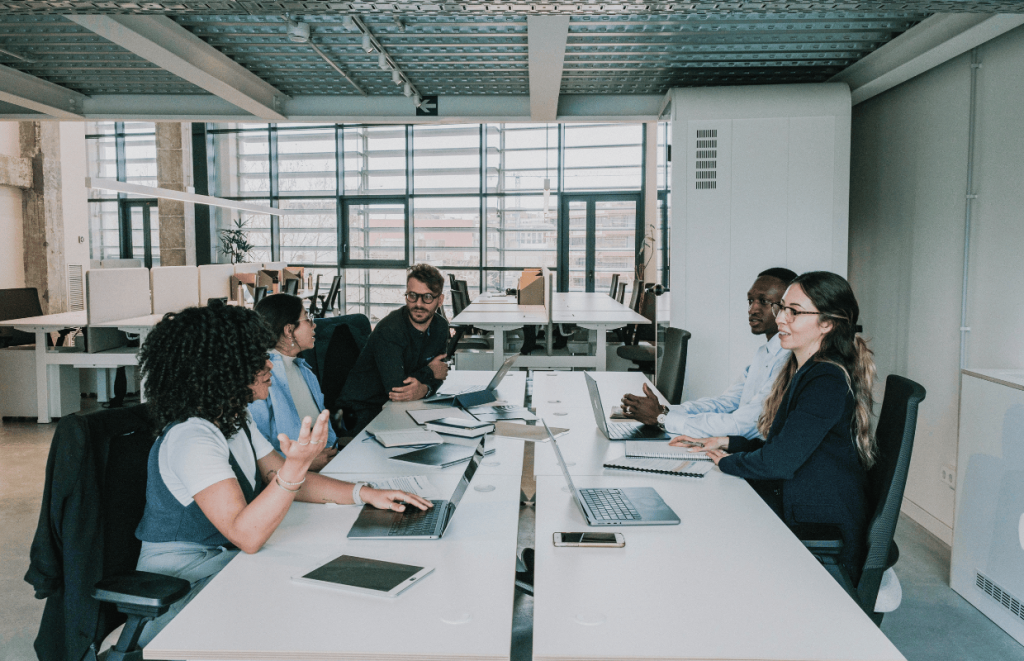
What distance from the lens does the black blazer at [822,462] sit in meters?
2.03

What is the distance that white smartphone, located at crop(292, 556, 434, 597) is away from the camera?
1.43 metres

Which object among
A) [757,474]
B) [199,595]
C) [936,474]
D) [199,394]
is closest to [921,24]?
[936,474]

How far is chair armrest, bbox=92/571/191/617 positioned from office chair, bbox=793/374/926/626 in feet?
4.85

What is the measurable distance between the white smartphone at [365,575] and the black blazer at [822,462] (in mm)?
1091

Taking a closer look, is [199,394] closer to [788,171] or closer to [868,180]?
[788,171]

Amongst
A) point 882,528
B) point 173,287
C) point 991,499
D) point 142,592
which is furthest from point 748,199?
point 173,287

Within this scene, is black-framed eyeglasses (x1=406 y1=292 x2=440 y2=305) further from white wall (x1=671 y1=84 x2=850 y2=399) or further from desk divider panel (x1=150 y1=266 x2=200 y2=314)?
desk divider panel (x1=150 y1=266 x2=200 y2=314)

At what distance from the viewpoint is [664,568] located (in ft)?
5.09

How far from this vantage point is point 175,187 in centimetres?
1120

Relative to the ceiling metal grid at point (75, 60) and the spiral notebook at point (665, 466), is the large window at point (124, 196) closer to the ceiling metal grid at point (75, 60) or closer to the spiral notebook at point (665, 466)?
the ceiling metal grid at point (75, 60)

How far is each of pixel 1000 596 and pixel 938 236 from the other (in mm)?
1877

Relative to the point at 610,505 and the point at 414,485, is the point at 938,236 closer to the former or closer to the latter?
the point at 610,505

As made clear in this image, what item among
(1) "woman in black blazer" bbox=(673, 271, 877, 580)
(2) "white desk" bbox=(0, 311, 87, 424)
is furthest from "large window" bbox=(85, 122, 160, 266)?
(1) "woman in black blazer" bbox=(673, 271, 877, 580)

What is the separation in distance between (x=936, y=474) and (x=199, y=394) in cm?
358
